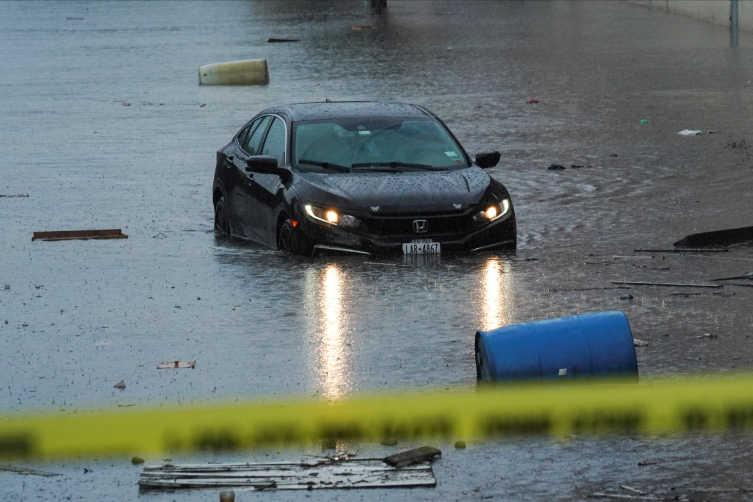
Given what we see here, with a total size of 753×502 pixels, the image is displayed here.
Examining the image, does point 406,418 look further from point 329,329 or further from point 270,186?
point 270,186

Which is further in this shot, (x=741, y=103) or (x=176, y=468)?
(x=741, y=103)

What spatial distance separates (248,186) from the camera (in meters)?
14.3

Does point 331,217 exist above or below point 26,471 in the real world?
above

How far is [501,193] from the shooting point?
1334cm

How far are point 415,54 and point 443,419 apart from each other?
1315 inches

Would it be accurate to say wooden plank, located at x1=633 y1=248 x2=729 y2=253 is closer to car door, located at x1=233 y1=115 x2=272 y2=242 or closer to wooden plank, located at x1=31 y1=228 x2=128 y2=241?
car door, located at x1=233 y1=115 x2=272 y2=242

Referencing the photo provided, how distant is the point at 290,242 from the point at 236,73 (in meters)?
20.1

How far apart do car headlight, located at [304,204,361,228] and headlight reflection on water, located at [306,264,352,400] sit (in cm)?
38

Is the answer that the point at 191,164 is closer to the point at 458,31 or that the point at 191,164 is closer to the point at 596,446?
the point at 596,446

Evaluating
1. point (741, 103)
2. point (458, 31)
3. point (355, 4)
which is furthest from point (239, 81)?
point (355, 4)

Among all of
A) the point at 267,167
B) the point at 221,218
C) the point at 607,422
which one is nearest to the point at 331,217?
the point at 267,167

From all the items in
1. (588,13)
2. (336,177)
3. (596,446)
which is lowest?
(596,446)

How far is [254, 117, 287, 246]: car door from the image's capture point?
1366 centimetres

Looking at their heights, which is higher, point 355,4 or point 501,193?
point 355,4
